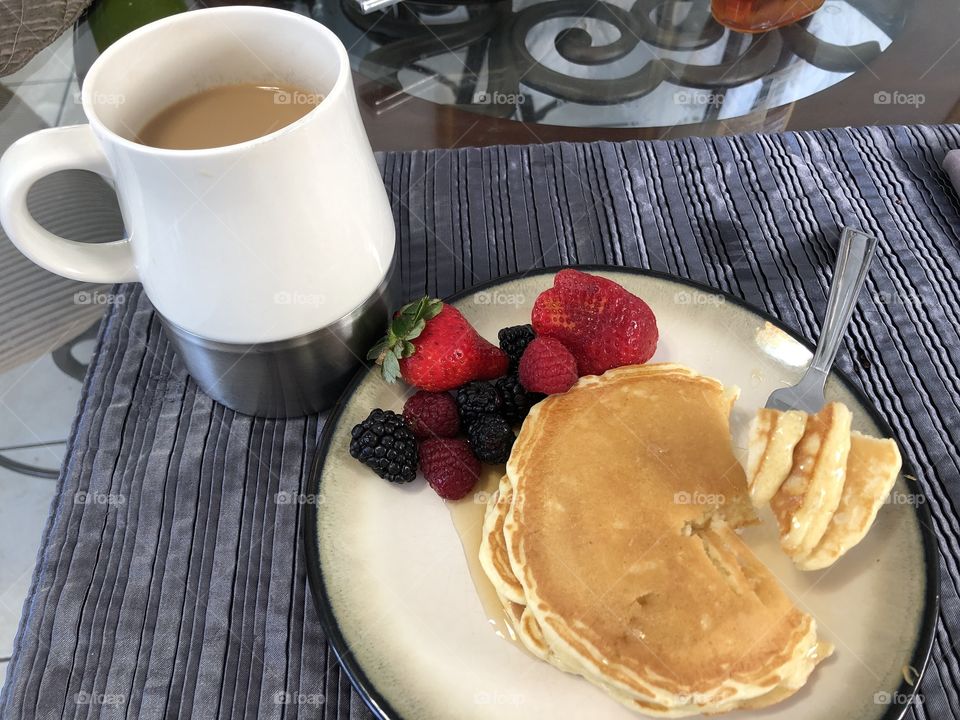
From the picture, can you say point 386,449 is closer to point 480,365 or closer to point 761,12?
point 480,365

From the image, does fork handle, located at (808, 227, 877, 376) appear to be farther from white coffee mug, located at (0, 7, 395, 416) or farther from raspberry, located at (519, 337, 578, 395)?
white coffee mug, located at (0, 7, 395, 416)

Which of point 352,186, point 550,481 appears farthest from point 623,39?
point 550,481

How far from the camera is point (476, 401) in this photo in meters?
0.91

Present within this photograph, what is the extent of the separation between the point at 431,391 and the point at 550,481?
204 mm

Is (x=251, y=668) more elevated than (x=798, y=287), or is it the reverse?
(x=798, y=287)

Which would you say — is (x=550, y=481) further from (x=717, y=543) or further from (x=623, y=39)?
(x=623, y=39)

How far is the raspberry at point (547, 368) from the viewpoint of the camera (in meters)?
0.87

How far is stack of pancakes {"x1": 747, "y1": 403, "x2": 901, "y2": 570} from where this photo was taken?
0.76 m

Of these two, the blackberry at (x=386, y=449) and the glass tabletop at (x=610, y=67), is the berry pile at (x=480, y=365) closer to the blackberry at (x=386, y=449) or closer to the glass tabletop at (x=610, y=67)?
the blackberry at (x=386, y=449)

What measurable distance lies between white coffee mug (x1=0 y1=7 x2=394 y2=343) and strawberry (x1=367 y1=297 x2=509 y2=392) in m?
0.07

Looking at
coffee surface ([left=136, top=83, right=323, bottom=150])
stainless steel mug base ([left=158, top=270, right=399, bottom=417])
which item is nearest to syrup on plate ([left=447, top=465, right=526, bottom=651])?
stainless steel mug base ([left=158, top=270, right=399, bottom=417])

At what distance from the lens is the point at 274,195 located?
72 centimetres

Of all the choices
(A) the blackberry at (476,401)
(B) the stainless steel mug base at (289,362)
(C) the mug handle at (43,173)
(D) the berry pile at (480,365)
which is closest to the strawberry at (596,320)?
(D) the berry pile at (480,365)

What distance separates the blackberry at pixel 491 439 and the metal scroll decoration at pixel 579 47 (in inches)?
30.4
